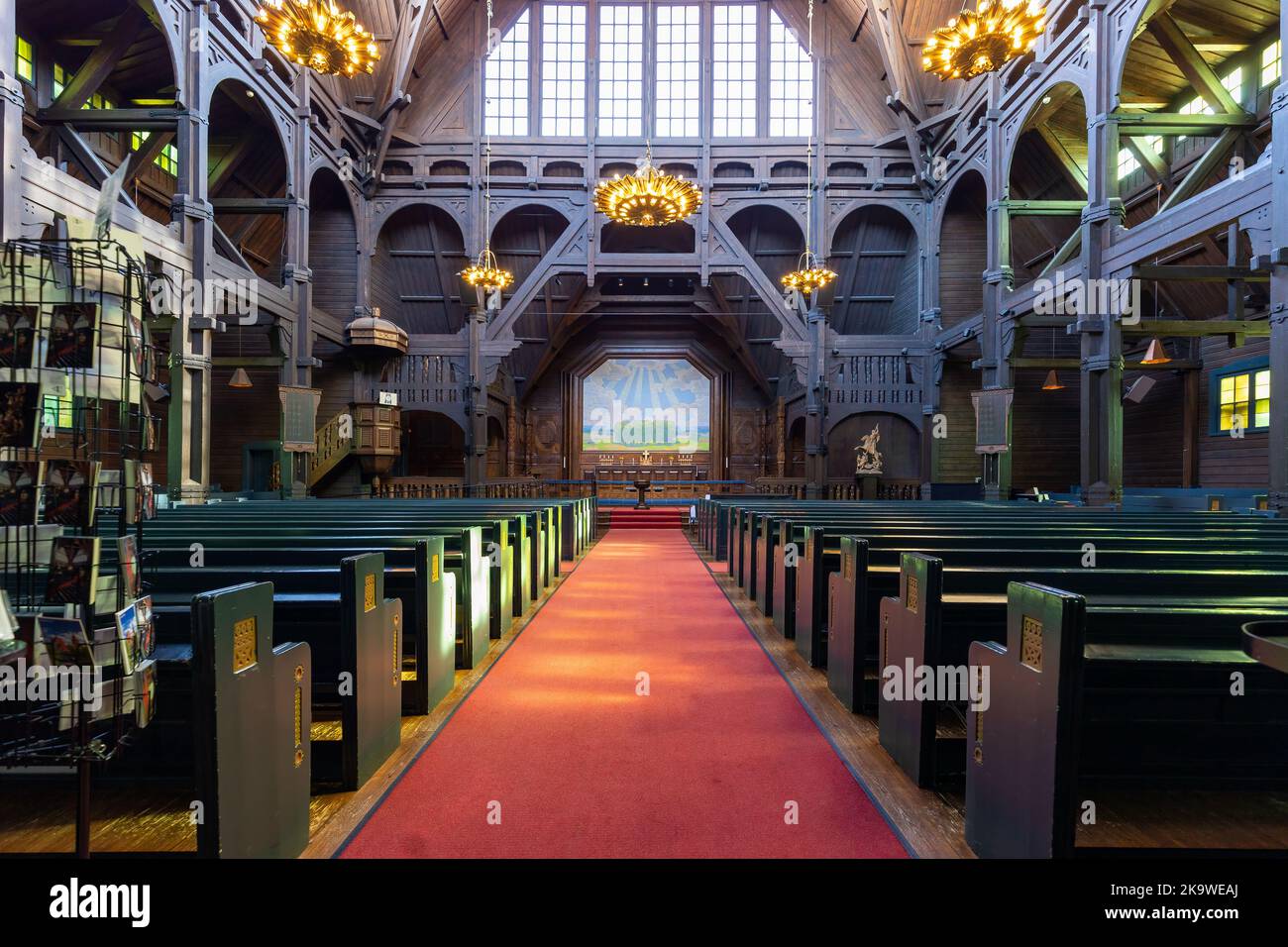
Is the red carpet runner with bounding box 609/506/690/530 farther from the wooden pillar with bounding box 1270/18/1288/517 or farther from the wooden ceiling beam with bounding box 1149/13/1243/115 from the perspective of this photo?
the wooden ceiling beam with bounding box 1149/13/1243/115

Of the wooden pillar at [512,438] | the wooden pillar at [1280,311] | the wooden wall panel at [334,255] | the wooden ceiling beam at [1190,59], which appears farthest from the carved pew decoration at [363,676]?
the wooden pillar at [512,438]

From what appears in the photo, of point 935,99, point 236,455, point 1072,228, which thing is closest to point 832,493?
point 1072,228

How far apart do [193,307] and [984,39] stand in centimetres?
1262

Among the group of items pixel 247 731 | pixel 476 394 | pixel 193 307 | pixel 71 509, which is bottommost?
pixel 247 731

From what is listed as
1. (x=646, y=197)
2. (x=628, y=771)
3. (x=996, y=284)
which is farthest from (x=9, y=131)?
(x=996, y=284)

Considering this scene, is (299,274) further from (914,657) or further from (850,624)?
(914,657)

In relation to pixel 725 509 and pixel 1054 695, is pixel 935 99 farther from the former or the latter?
pixel 1054 695

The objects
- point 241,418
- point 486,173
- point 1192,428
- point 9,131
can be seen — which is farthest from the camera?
point 486,173

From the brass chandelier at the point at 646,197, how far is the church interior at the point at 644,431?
0.37 feet

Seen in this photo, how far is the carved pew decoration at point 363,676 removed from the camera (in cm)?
254

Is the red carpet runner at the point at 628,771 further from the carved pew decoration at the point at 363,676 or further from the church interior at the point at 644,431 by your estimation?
the carved pew decoration at the point at 363,676

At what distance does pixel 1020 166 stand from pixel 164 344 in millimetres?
19564

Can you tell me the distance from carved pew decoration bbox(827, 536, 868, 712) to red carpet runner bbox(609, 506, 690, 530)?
11884 millimetres

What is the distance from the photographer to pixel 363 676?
2.63 m
